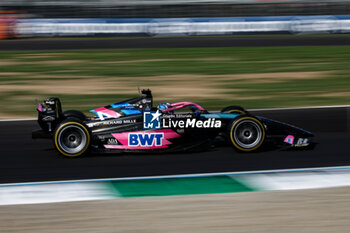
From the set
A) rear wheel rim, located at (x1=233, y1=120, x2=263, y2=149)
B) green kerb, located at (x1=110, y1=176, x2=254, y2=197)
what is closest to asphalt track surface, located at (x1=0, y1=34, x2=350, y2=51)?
rear wheel rim, located at (x1=233, y1=120, x2=263, y2=149)

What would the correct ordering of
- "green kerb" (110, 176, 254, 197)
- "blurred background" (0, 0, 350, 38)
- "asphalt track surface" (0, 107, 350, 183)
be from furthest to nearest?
"blurred background" (0, 0, 350, 38) → "asphalt track surface" (0, 107, 350, 183) → "green kerb" (110, 176, 254, 197)

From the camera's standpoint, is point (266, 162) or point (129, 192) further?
point (266, 162)

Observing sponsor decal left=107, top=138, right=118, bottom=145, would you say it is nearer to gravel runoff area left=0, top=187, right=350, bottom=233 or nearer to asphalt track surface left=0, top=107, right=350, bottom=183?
asphalt track surface left=0, top=107, right=350, bottom=183

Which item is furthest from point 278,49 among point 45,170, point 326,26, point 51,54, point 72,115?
point 45,170

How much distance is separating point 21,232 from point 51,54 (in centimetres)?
1781

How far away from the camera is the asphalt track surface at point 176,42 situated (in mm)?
24219

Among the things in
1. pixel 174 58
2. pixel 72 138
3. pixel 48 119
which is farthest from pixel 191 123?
pixel 174 58

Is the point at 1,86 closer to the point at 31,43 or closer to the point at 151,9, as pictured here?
the point at 31,43

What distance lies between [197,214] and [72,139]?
3048 mm

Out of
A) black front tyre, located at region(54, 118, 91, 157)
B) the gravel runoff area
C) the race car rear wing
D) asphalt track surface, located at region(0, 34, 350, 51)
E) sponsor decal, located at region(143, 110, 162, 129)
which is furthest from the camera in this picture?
asphalt track surface, located at region(0, 34, 350, 51)

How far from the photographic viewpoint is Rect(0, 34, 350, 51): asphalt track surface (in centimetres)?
2422

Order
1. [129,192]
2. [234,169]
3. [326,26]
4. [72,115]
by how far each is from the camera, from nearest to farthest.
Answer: [129,192] < [234,169] < [72,115] < [326,26]

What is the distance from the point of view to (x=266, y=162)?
25.1 feet

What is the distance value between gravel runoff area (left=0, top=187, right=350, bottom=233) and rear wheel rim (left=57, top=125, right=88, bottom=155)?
2.05 m
